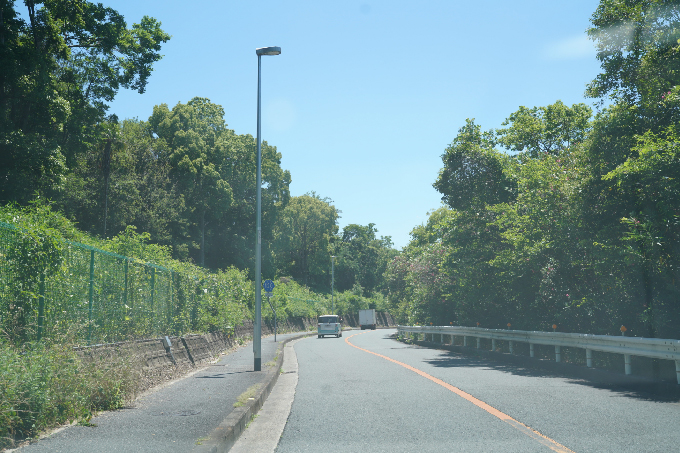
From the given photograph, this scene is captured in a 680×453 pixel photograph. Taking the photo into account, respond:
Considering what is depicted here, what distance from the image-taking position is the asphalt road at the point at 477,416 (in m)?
6.05

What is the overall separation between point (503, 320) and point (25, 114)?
21272 millimetres

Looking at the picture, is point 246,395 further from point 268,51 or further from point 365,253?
point 365,253

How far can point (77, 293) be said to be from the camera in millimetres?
9016

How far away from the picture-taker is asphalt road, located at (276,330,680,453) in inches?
238

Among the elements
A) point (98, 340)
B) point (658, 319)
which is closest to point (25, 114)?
point (98, 340)

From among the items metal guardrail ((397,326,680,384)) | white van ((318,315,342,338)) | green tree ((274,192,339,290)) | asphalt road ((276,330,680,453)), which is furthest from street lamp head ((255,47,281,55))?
green tree ((274,192,339,290))

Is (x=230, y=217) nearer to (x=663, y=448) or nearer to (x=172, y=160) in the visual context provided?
(x=172, y=160)

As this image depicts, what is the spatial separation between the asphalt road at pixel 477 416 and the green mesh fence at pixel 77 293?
12.1ft

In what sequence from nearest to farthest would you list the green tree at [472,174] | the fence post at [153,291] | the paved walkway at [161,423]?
1. the paved walkway at [161,423]
2. the fence post at [153,291]
3. the green tree at [472,174]

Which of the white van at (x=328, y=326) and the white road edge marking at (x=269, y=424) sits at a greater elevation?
the white road edge marking at (x=269, y=424)

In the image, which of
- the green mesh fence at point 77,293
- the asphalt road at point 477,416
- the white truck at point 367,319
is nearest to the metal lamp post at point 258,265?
the asphalt road at point 477,416

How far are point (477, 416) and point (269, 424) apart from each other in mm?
2829

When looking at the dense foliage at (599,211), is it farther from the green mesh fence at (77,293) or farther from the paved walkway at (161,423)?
the green mesh fence at (77,293)

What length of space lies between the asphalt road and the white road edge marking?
143mm
